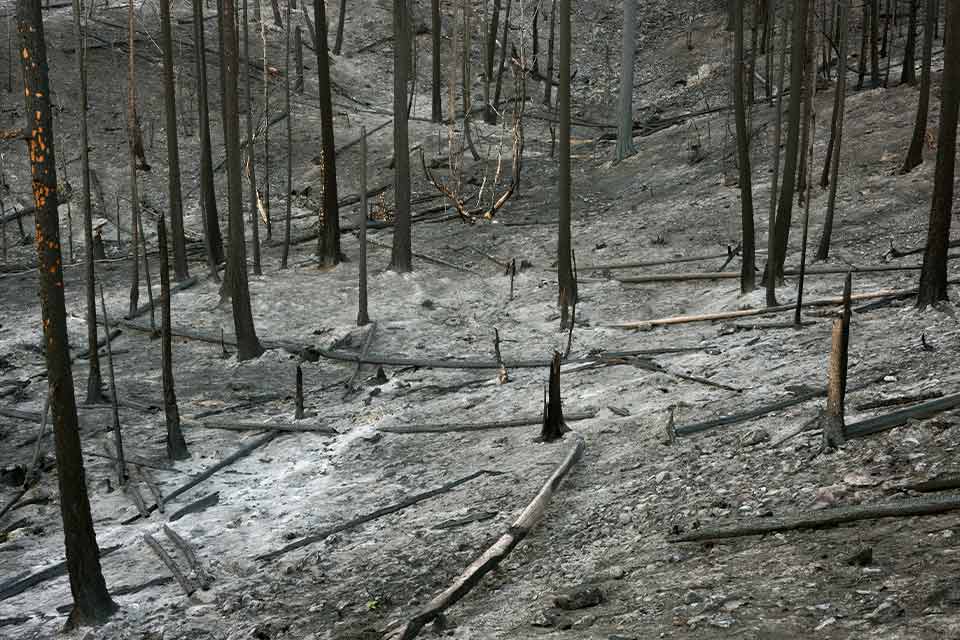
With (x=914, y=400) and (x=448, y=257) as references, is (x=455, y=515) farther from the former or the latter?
(x=448, y=257)

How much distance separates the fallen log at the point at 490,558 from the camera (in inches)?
211

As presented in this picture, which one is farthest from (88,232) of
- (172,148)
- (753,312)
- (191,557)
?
(753,312)

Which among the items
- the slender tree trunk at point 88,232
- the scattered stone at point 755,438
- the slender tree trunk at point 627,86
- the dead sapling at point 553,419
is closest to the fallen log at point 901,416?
the scattered stone at point 755,438

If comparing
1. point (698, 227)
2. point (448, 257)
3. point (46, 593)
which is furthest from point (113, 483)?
point (698, 227)

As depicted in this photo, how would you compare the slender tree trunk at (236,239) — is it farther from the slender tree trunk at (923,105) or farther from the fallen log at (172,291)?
the slender tree trunk at (923,105)

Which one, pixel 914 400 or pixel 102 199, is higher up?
pixel 102 199

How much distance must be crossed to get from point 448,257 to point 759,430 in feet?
41.5

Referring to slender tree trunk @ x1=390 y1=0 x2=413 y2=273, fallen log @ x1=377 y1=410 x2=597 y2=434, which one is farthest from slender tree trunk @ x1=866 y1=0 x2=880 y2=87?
fallen log @ x1=377 y1=410 x2=597 y2=434

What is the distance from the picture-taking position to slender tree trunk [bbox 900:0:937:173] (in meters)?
16.7

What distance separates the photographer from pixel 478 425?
32.3 ft

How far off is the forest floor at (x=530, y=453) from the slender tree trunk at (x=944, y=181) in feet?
0.99

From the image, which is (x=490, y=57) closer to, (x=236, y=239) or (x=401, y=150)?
(x=401, y=150)

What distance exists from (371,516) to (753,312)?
251 inches

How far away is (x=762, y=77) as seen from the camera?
2798cm
